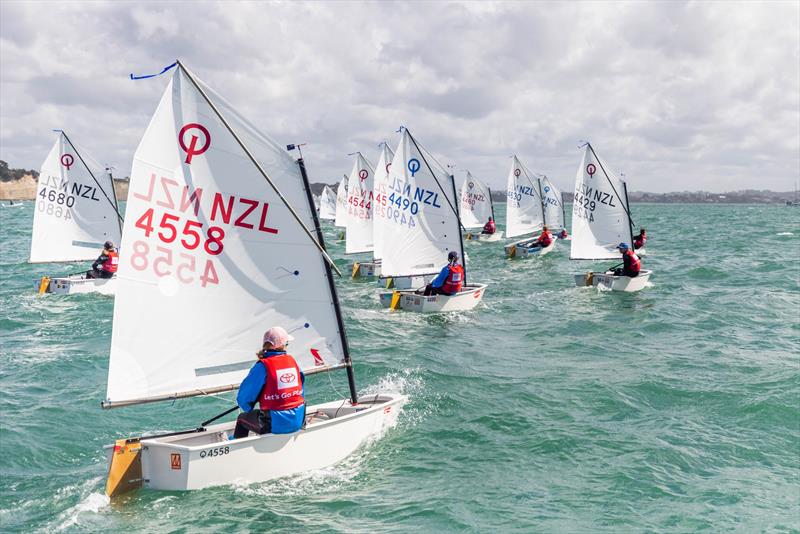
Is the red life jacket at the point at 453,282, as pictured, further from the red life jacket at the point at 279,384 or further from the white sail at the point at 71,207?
the white sail at the point at 71,207

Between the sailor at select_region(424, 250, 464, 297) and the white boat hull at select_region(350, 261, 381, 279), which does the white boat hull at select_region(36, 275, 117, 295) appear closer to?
the white boat hull at select_region(350, 261, 381, 279)

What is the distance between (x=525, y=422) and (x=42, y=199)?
81.8ft

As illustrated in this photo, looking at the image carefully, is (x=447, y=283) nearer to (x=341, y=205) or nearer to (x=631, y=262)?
(x=631, y=262)

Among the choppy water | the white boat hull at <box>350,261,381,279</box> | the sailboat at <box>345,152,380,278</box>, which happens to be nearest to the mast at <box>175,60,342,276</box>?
the choppy water

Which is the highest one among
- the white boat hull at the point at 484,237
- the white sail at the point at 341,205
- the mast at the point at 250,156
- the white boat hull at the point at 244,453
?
the white sail at the point at 341,205

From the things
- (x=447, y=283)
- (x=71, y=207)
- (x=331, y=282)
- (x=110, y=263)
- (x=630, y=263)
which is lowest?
(x=447, y=283)

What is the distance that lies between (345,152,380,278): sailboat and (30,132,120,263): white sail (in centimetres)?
1355

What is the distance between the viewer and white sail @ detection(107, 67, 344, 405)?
31.6 feet

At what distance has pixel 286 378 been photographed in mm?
9484

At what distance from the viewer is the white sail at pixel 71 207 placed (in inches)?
1126

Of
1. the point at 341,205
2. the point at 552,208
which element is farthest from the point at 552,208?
the point at 341,205

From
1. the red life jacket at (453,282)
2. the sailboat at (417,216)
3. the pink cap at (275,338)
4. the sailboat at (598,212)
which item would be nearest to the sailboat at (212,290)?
the pink cap at (275,338)

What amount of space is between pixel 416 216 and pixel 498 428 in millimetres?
14394

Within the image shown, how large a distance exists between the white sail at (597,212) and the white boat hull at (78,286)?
21647 mm
